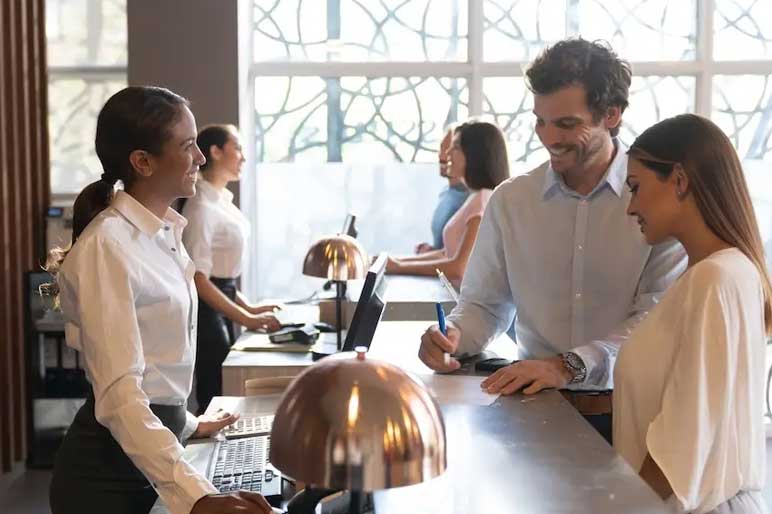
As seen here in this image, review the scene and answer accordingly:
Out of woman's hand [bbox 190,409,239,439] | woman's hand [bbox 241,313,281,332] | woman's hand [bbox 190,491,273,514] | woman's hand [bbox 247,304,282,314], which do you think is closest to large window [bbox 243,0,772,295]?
woman's hand [bbox 247,304,282,314]

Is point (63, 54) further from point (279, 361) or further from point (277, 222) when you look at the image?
point (279, 361)

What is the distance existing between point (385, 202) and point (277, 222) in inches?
27.8

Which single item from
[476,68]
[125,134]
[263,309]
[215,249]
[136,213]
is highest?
[476,68]

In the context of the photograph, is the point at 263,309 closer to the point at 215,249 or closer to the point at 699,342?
the point at 215,249

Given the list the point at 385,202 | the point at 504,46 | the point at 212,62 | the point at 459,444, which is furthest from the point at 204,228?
the point at 459,444

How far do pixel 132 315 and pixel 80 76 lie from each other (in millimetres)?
4561

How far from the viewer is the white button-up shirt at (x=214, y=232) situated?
Result: 4812 millimetres

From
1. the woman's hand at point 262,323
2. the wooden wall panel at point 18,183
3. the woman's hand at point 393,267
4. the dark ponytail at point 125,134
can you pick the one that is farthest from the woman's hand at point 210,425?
the wooden wall panel at point 18,183

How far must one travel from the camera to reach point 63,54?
6.11 meters

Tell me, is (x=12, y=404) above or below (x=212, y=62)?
below

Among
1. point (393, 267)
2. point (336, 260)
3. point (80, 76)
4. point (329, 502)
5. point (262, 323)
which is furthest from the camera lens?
point (80, 76)

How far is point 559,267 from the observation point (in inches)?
94.7

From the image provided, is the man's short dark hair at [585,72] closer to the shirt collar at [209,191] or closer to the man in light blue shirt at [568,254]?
the man in light blue shirt at [568,254]

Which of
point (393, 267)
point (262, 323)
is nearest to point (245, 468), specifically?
point (262, 323)
